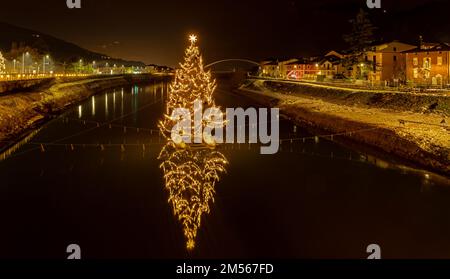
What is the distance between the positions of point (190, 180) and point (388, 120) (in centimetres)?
1761

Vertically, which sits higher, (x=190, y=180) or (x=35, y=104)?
(x=35, y=104)

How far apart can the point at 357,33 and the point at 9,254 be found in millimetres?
57659

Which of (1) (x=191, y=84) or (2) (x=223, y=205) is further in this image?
(1) (x=191, y=84)

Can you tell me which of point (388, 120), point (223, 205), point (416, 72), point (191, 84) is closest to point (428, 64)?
point (416, 72)

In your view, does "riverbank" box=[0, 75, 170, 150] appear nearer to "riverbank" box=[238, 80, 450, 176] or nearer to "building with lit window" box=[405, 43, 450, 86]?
"riverbank" box=[238, 80, 450, 176]

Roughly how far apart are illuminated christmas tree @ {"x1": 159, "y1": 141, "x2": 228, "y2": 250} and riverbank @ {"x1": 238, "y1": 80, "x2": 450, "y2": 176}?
9.62m

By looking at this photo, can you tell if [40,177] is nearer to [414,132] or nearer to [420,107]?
[414,132]

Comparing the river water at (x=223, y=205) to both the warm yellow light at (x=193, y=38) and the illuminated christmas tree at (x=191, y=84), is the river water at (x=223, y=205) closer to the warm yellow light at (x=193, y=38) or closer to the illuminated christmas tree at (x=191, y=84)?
the illuminated christmas tree at (x=191, y=84)

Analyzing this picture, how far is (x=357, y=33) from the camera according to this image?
2445 inches

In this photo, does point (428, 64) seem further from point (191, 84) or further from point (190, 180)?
point (190, 180)

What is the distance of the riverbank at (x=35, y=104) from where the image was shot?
105ft

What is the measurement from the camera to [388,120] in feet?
104

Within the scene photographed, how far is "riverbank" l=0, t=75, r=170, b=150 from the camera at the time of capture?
31855mm

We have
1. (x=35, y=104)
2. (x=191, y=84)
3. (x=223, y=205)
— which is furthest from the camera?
(x=35, y=104)
